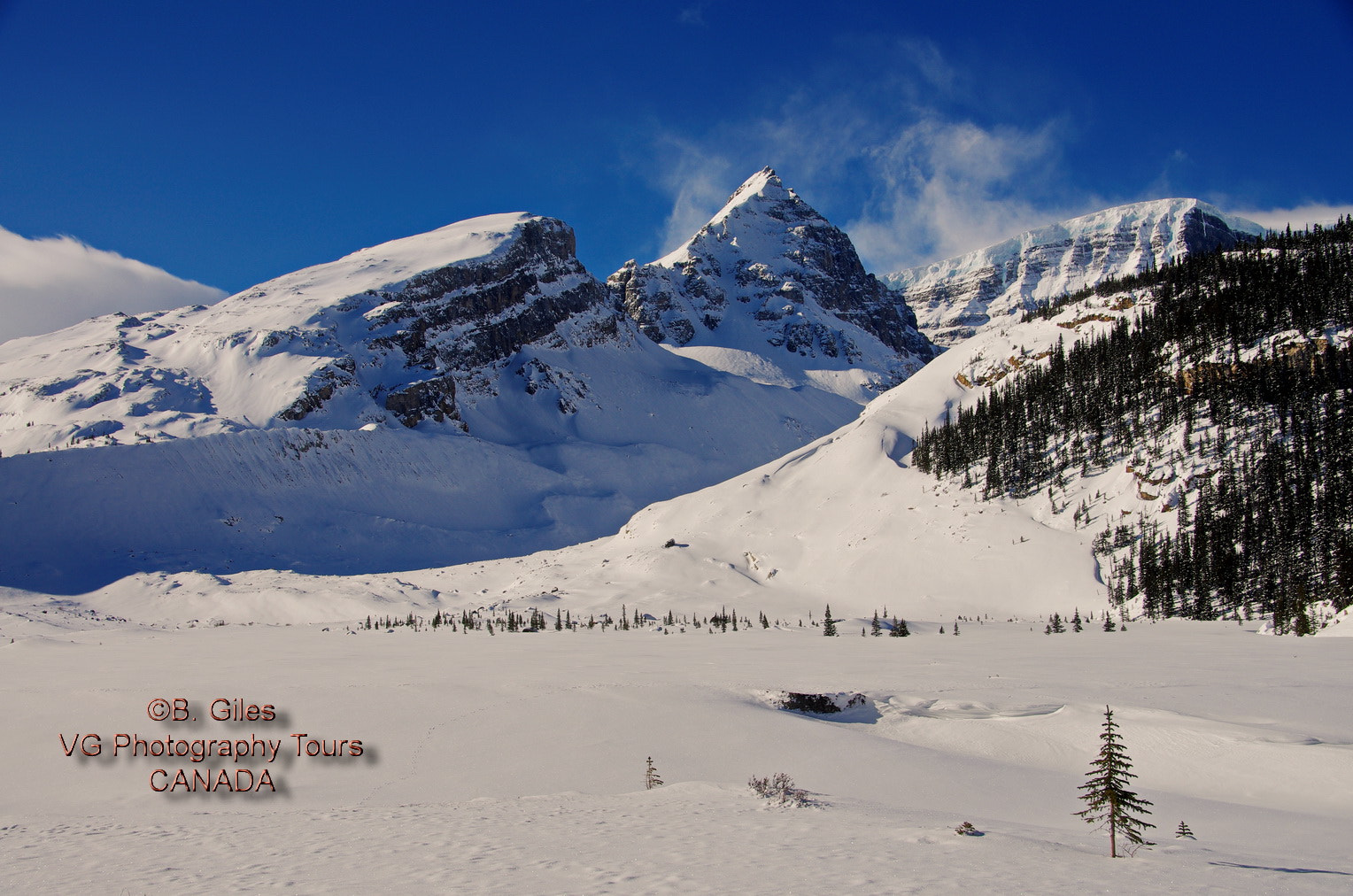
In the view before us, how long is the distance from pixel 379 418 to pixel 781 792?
11344 cm

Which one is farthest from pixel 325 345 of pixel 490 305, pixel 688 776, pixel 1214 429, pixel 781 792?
pixel 781 792

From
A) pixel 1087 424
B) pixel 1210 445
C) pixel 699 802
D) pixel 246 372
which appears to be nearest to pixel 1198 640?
pixel 1210 445

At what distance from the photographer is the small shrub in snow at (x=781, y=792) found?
11.5 metres

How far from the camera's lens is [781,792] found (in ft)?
38.8

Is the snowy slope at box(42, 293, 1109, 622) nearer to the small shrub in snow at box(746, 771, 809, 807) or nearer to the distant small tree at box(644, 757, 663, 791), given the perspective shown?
the distant small tree at box(644, 757, 663, 791)

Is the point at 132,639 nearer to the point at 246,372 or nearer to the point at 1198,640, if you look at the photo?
the point at 1198,640

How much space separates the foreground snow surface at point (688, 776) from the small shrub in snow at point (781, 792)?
0.26 metres

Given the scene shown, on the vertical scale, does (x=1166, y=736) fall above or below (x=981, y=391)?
below

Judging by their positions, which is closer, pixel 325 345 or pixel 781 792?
pixel 781 792

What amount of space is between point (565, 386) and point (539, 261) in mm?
37325

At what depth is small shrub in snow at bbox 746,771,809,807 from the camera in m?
11.5

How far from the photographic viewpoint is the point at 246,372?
110875 mm

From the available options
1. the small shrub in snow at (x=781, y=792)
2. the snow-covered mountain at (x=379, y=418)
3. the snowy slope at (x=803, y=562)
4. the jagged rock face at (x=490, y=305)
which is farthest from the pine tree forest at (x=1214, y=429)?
the jagged rock face at (x=490, y=305)

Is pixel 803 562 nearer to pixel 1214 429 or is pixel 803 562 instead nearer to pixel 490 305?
pixel 1214 429
